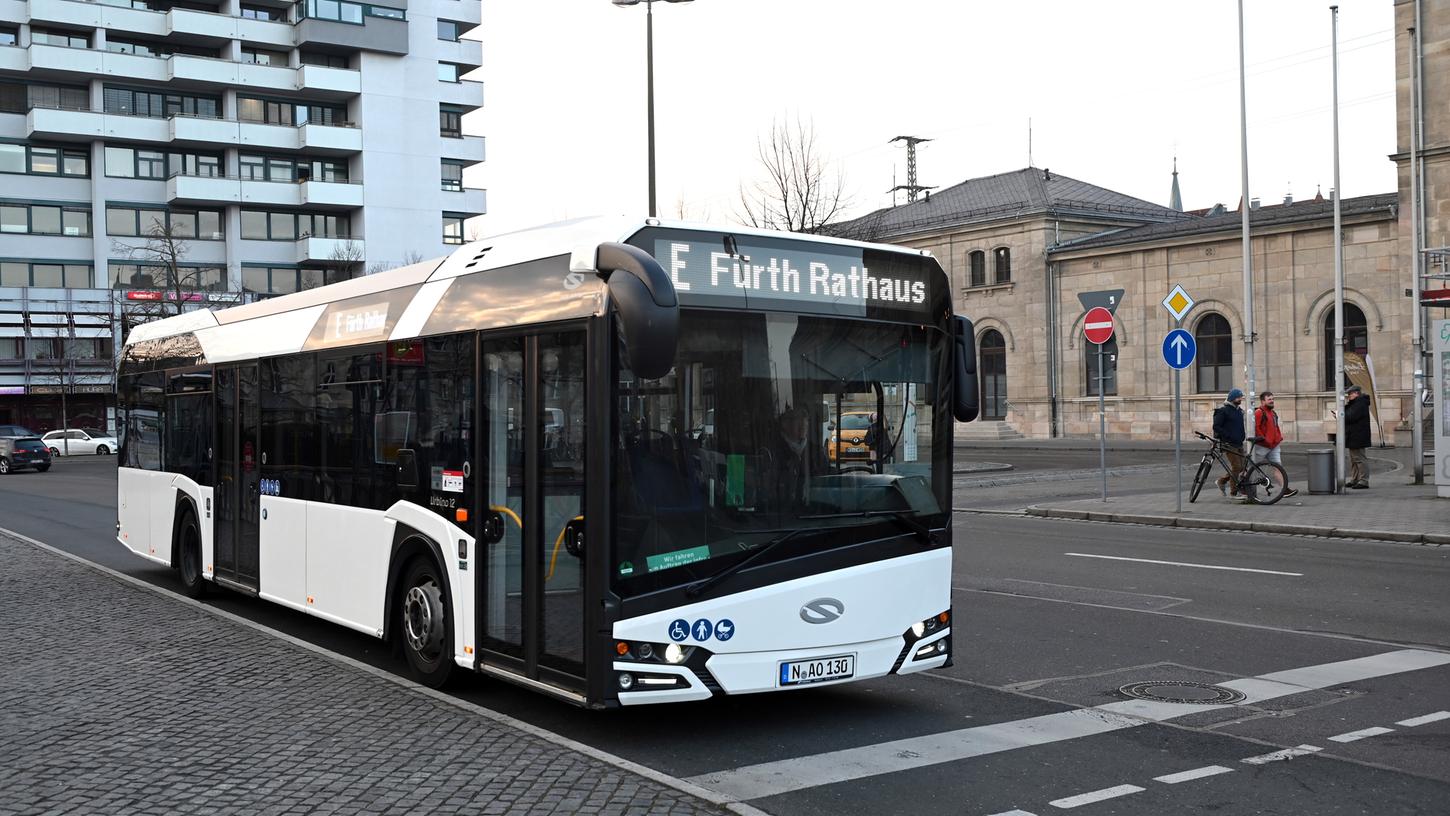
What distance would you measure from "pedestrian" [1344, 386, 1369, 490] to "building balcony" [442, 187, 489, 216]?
206 feet

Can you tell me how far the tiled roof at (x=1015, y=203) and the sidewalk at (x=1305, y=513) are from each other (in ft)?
107

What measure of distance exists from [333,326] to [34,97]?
69.3 m

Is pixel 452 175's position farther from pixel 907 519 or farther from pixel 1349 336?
pixel 907 519

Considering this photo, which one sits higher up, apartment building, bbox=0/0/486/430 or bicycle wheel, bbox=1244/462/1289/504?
apartment building, bbox=0/0/486/430

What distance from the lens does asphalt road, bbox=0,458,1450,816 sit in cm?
600

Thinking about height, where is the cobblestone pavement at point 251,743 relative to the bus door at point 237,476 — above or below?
below

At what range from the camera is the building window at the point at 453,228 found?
80438mm

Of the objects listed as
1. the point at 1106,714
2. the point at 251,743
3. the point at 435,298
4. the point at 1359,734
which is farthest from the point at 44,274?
the point at 1359,734

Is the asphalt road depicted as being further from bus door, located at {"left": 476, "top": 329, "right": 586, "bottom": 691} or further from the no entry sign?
the no entry sign

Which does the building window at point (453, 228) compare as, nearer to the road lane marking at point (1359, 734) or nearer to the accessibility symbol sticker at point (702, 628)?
the accessibility symbol sticker at point (702, 628)

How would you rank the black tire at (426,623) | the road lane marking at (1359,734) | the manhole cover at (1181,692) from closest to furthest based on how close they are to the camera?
the road lane marking at (1359,734) → the manhole cover at (1181,692) → the black tire at (426,623)

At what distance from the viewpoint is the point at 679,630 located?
21.9 feet

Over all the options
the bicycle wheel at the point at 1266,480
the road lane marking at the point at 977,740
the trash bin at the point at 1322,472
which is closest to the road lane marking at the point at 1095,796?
the road lane marking at the point at 977,740

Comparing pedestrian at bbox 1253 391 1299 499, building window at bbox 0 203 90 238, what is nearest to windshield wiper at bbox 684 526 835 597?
pedestrian at bbox 1253 391 1299 499
